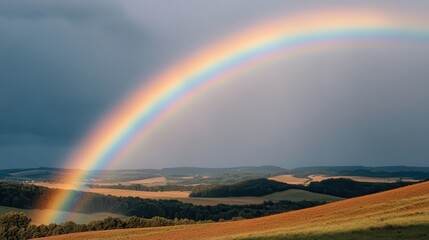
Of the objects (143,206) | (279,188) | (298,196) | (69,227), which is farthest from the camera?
(279,188)

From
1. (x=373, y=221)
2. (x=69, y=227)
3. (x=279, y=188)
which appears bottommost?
(x=69, y=227)

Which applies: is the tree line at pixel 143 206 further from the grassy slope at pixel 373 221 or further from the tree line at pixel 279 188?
the grassy slope at pixel 373 221

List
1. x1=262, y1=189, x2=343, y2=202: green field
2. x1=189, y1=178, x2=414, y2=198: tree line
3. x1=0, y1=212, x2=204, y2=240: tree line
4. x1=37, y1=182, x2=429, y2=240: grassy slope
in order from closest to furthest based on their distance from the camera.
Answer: x1=37, y1=182, x2=429, y2=240: grassy slope, x1=0, y1=212, x2=204, y2=240: tree line, x1=262, y1=189, x2=343, y2=202: green field, x1=189, y1=178, x2=414, y2=198: tree line

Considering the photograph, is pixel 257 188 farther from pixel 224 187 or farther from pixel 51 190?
pixel 51 190

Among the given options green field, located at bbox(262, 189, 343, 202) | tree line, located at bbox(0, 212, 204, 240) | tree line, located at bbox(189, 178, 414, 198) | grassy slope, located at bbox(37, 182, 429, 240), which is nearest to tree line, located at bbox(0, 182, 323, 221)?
green field, located at bbox(262, 189, 343, 202)

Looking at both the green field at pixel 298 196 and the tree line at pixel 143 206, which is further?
the green field at pixel 298 196

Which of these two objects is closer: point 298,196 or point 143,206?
point 143,206

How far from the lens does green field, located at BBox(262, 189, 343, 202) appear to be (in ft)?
438

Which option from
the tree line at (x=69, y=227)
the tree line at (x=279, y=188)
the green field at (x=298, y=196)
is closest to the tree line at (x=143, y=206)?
the green field at (x=298, y=196)

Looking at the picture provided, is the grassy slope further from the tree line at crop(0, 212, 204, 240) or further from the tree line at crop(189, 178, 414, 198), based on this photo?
the tree line at crop(189, 178, 414, 198)

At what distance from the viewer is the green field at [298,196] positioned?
438ft

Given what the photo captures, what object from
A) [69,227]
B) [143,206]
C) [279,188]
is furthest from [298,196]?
[69,227]

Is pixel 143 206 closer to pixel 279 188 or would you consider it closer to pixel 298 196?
pixel 298 196

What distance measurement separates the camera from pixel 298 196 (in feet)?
463
